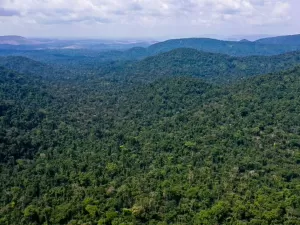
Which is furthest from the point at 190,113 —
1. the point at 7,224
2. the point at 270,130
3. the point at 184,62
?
the point at 184,62

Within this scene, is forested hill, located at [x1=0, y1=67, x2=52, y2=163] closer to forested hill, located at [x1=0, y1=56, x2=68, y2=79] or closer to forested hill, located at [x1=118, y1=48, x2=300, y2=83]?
forested hill, located at [x1=0, y1=56, x2=68, y2=79]

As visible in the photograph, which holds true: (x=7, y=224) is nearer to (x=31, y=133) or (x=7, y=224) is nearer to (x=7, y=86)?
(x=31, y=133)

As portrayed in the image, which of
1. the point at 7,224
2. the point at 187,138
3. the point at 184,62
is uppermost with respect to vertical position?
the point at 184,62

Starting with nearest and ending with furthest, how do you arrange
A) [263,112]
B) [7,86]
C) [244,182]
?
[244,182], [263,112], [7,86]

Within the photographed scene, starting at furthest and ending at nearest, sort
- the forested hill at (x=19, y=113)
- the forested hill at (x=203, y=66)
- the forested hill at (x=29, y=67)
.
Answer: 1. the forested hill at (x=29, y=67)
2. the forested hill at (x=203, y=66)
3. the forested hill at (x=19, y=113)

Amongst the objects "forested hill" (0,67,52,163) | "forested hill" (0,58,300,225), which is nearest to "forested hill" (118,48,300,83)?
"forested hill" (0,67,52,163)

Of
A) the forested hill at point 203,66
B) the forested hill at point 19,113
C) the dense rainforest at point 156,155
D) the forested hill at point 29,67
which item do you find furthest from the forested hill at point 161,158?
the forested hill at point 29,67

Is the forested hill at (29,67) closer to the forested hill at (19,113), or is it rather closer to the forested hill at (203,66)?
the forested hill at (203,66)
